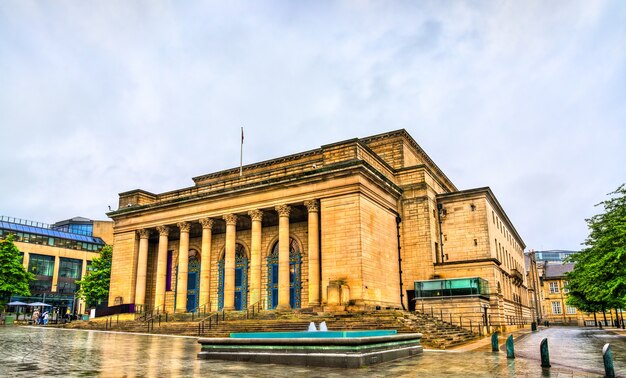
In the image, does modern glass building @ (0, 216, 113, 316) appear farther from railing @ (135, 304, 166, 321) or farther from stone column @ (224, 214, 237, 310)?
stone column @ (224, 214, 237, 310)

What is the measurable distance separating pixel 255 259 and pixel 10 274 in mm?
29563

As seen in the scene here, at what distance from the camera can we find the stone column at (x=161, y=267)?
132ft

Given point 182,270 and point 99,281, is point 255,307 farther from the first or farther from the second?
point 99,281

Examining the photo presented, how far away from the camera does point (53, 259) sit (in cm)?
6988

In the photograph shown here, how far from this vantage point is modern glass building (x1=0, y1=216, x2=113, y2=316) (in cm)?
6619

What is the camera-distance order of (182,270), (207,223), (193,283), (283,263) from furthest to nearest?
(193,283) < (182,270) < (207,223) < (283,263)

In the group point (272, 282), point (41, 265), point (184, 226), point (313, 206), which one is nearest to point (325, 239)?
point (313, 206)

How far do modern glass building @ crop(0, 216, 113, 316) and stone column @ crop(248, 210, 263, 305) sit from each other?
40.8 metres

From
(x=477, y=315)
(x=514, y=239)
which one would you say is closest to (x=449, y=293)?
(x=477, y=315)

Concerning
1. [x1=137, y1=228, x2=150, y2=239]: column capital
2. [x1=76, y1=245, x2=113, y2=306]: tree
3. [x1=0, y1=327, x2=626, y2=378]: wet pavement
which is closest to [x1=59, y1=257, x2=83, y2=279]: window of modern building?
[x1=76, y1=245, x2=113, y2=306]: tree

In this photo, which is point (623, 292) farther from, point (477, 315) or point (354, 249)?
point (354, 249)

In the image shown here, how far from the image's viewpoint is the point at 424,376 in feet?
38.0

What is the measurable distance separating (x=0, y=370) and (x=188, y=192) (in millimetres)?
30479

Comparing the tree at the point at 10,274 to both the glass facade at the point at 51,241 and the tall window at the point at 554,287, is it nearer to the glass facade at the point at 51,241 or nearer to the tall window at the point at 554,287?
the glass facade at the point at 51,241
